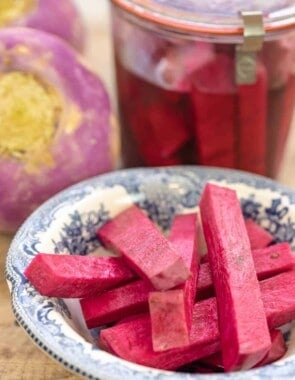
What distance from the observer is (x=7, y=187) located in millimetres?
1192

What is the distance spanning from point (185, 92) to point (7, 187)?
0.30m

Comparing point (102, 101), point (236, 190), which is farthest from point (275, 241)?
point (102, 101)

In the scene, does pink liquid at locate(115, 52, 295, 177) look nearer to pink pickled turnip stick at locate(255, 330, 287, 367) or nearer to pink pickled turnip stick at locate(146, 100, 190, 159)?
pink pickled turnip stick at locate(146, 100, 190, 159)

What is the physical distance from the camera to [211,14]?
1173 millimetres

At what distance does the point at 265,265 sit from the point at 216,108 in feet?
0.96

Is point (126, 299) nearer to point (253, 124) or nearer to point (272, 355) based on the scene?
point (272, 355)

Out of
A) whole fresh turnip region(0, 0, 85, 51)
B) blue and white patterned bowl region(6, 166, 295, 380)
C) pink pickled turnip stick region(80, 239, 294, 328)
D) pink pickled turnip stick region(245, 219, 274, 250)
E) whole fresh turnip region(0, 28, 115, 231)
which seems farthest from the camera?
whole fresh turnip region(0, 0, 85, 51)

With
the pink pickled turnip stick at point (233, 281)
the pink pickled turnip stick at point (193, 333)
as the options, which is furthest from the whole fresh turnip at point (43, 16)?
the pink pickled turnip stick at point (193, 333)

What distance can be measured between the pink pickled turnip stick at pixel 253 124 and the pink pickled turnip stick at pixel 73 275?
0.34 m

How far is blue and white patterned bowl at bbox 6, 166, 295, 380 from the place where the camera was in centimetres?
86

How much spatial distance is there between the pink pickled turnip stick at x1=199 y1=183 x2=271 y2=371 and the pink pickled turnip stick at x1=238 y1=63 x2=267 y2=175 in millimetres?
185

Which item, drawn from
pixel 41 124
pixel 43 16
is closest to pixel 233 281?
pixel 41 124

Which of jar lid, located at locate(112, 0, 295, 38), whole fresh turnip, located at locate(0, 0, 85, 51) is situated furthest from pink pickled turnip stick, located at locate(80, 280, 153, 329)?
whole fresh turnip, located at locate(0, 0, 85, 51)

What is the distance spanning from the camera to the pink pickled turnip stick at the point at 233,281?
88cm
